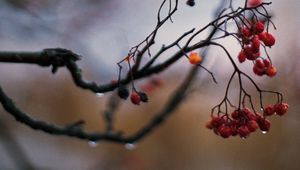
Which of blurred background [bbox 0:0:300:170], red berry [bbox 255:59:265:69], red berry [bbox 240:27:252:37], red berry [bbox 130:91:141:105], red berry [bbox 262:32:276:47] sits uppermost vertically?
blurred background [bbox 0:0:300:170]

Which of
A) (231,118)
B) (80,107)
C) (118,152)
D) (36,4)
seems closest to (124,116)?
(80,107)

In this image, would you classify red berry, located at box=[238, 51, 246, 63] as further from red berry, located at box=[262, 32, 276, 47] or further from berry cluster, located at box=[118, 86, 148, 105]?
berry cluster, located at box=[118, 86, 148, 105]

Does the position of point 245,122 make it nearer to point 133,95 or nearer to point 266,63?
point 266,63

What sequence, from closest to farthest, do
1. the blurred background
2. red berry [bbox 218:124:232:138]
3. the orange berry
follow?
the orange berry < red berry [bbox 218:124:232:138] < the blurred background

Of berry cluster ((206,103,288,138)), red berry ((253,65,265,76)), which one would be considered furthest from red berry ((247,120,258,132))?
red berry ((253,65,265,76))

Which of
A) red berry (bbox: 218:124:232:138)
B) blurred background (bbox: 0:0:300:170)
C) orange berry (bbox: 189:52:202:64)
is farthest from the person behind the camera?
blurred background (bbox: 0:0:300:170)

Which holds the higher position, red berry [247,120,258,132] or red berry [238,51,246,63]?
Answer: red berry [238,51,246,63]

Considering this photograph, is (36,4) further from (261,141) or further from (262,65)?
(261,141)
